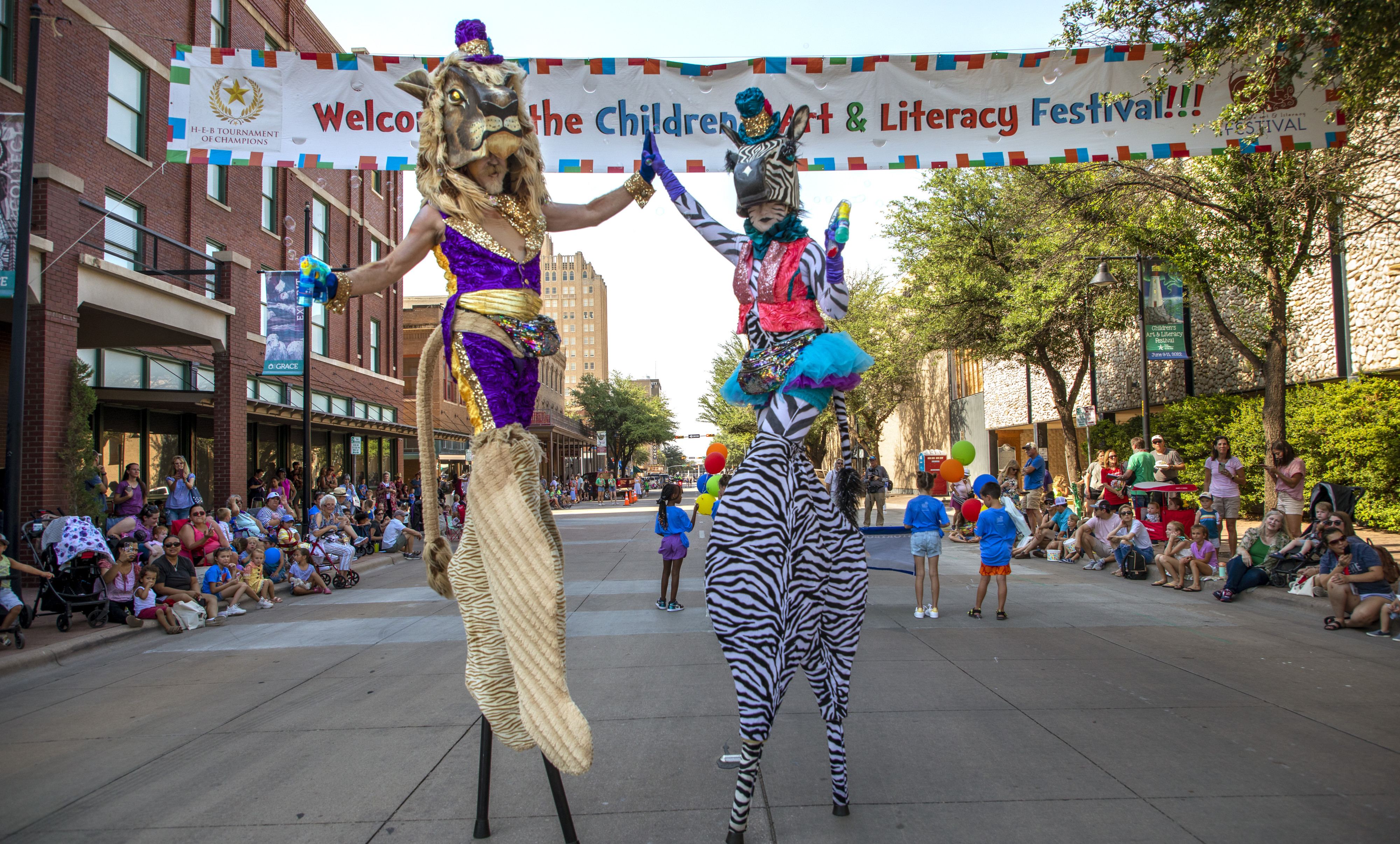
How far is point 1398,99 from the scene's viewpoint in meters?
6.05

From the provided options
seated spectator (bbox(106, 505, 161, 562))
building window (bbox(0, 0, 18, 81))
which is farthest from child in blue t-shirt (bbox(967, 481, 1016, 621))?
building window (bbox(0, 0, 18, 81))

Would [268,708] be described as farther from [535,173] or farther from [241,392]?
[241,392]

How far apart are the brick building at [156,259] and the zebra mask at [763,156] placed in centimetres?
722

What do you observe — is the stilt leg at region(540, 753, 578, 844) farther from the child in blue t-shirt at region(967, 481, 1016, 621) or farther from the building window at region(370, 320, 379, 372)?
the building window at region(370, 320, 379, 372)

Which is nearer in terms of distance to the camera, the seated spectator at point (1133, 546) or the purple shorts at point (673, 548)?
the purple shorts at point (673, 548)

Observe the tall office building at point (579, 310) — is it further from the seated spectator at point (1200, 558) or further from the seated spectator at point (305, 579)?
the seated spectator at point (1200, 558)

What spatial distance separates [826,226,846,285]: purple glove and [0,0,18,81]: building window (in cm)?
1446

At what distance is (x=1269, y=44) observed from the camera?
554cm

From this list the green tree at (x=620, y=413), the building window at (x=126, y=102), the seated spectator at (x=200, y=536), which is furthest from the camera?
the green tree at (x=620, y=413)

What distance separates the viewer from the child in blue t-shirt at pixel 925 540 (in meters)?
8.09

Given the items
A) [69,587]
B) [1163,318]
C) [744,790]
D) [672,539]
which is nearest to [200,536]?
[69,587]

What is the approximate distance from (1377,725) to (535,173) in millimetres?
5206

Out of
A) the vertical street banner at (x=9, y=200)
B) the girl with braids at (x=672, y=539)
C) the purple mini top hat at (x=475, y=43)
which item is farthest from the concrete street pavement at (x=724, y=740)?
the vertical street banner at (x=9, y=200)

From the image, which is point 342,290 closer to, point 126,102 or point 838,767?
point 838,767
